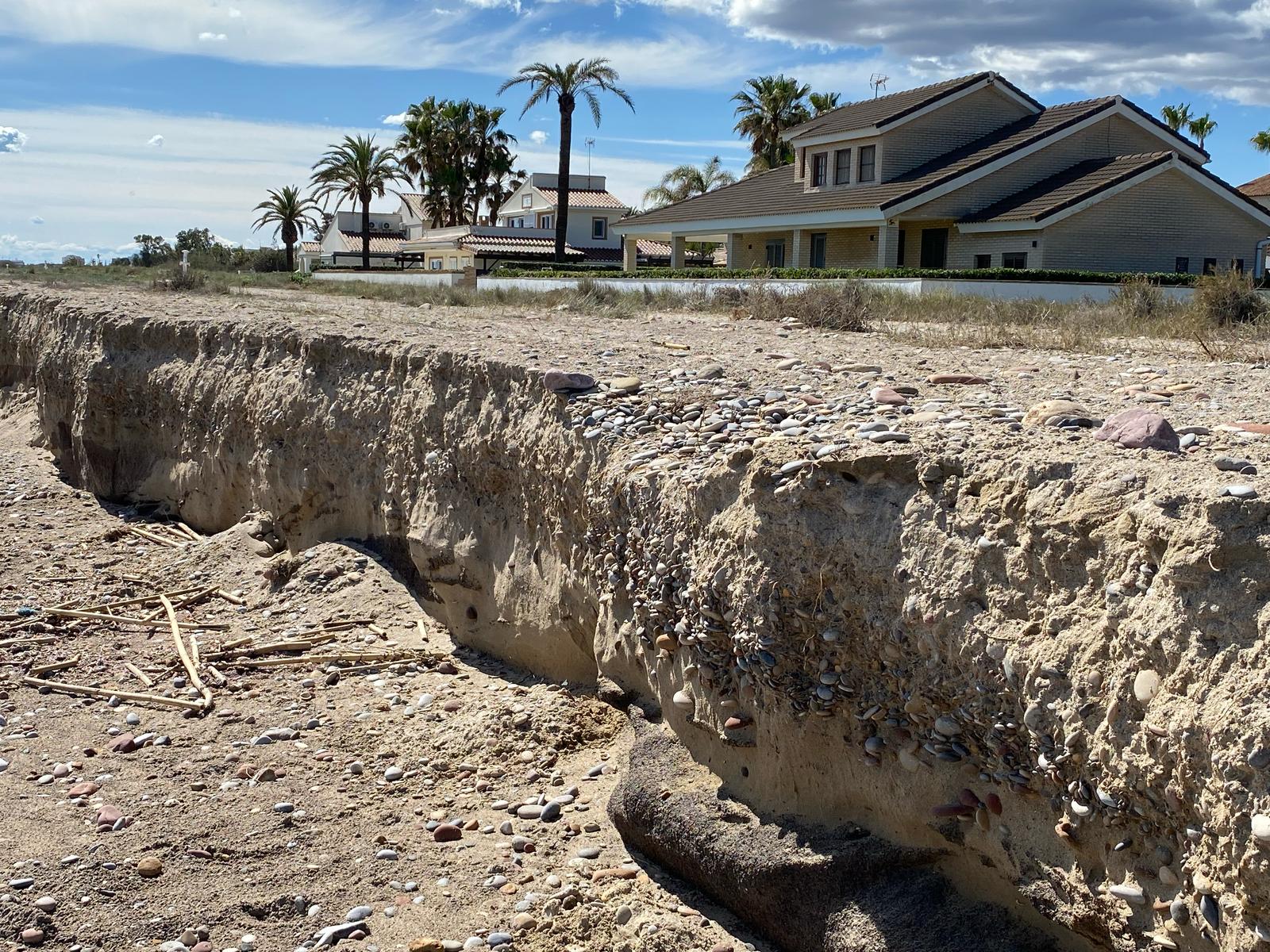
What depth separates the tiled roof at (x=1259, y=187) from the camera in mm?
44312

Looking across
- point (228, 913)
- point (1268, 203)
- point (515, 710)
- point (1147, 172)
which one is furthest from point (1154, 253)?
point (228, 913)

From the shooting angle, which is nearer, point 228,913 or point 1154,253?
point 228,913

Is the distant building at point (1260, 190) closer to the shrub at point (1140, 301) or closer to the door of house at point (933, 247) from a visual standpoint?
the door of house at point (933, 247)

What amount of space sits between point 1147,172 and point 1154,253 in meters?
1.94

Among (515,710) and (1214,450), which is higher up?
(1214,450)

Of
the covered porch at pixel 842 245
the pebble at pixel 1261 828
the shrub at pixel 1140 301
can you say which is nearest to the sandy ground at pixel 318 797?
the pebble at pixel 1261 828

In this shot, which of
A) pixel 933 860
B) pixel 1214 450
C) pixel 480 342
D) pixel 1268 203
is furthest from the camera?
pixel 1268 203

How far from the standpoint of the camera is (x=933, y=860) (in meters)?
4.25

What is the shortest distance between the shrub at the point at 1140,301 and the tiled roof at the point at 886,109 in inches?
582

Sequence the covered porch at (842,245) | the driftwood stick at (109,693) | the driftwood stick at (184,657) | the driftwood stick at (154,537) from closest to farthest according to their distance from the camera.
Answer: the driftwood stick at (109,693), the driftwood stick at (184,657), the driftwood stick at (154,537), the covered porch at (842,245)

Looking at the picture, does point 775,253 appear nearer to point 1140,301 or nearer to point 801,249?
point 801,249

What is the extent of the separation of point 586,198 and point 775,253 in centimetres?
2252

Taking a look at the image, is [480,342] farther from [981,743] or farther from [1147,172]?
[1147,172]

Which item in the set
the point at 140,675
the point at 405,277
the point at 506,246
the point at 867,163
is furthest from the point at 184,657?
the point at 506,246
